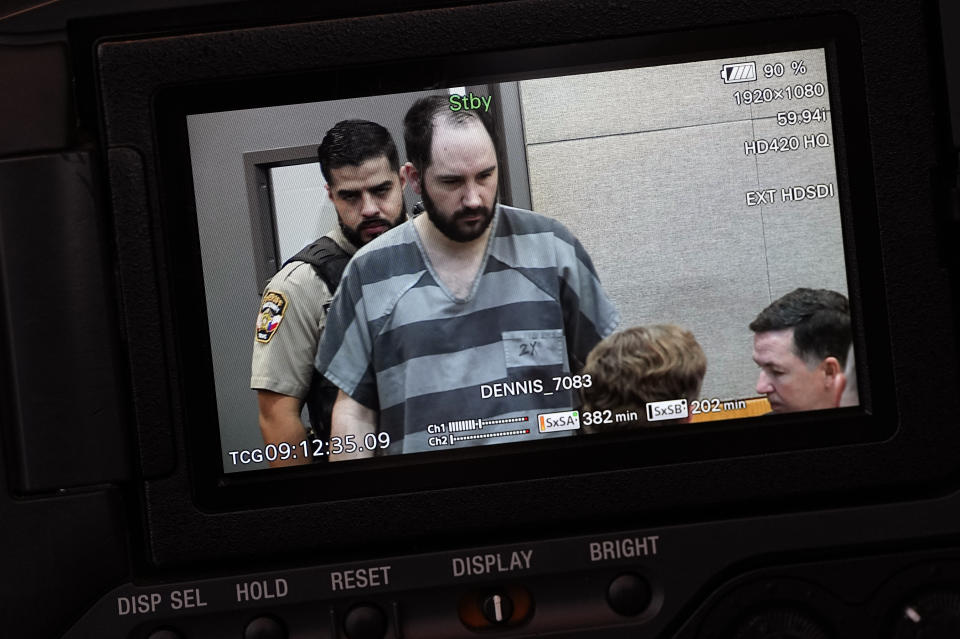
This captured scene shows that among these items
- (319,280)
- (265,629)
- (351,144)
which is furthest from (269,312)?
(265,629)

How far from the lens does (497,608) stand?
833 millimetres

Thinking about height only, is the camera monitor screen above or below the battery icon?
below

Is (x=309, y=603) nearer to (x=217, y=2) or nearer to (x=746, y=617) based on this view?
(x=746, y=617)

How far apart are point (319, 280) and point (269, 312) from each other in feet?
0.18

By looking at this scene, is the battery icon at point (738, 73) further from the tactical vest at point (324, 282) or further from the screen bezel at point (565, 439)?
the tactical vest at point (324, 282)

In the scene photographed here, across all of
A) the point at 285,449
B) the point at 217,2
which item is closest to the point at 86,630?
the point at 285,449

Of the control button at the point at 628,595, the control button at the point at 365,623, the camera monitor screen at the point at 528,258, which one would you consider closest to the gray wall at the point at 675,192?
the camera monitor screen at the point at 528,258

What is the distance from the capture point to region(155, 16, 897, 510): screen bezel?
0.81 metres

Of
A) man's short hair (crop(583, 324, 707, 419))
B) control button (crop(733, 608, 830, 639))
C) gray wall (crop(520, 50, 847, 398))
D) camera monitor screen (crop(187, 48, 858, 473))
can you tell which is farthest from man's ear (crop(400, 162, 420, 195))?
control button (crop(733, 608, 830, 639))

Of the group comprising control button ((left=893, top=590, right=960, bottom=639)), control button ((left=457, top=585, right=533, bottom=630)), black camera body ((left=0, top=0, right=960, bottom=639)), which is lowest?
control button ((left=893, top=590, right=960, bottom=639))

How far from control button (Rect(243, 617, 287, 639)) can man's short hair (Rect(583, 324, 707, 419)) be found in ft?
1.15

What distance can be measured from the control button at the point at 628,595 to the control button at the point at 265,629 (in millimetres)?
307

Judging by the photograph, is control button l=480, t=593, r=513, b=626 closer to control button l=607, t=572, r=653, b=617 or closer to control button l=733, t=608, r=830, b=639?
control button l=607, t=572, r=653, b=617

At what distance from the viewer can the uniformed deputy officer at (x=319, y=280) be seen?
2.67 ft
